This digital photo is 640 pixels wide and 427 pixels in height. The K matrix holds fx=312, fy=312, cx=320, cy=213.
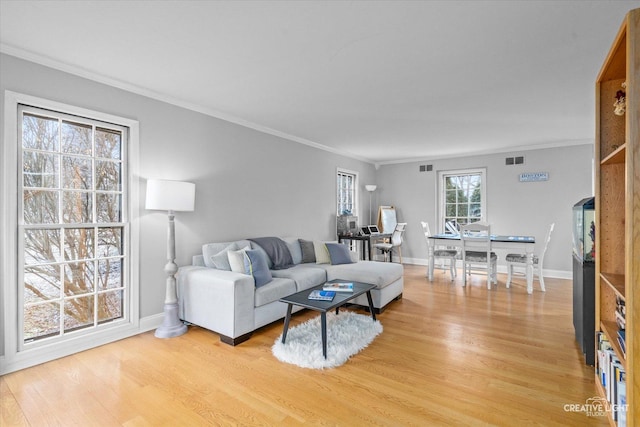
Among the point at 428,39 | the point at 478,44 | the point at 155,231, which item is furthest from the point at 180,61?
the point at 478,44

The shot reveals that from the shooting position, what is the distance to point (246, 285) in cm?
292

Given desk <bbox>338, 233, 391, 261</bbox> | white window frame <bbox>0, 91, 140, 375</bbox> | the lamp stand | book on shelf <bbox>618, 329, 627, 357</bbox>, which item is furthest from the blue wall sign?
white window frame <bbox>0, 91, 140, 375</bbox>

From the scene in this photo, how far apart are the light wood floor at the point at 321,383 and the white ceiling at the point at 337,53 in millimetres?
2430

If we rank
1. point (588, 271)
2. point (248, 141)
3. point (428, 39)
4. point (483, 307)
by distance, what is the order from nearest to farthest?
point (428, 39) < point (588, 271) < point (483, 307) < point (248, 141)

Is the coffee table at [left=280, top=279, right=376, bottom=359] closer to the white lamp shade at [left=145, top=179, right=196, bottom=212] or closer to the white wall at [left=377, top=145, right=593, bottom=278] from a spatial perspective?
the white lamp shade at [left=145, top=179, right=196, bottom=212]

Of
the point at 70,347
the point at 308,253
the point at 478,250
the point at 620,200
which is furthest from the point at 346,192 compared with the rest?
the point at 70,347

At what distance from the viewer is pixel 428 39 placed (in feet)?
7.32

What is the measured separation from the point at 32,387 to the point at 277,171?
350cm

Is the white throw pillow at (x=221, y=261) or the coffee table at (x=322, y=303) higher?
the white throw pillow at (x=221, y=261)

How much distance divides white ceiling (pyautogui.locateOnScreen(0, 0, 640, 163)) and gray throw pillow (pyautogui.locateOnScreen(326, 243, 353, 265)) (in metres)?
1.79

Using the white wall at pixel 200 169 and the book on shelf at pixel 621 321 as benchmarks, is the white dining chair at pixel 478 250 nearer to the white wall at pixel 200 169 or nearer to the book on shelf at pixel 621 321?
the white wall at pixel 200 169

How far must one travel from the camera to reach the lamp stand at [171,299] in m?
3.08

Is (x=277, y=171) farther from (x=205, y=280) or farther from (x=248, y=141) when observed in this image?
(x=205, y=280)

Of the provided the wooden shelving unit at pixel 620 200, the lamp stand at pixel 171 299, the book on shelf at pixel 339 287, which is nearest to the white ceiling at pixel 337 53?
the wooden shelving unit at pixel 620 200
